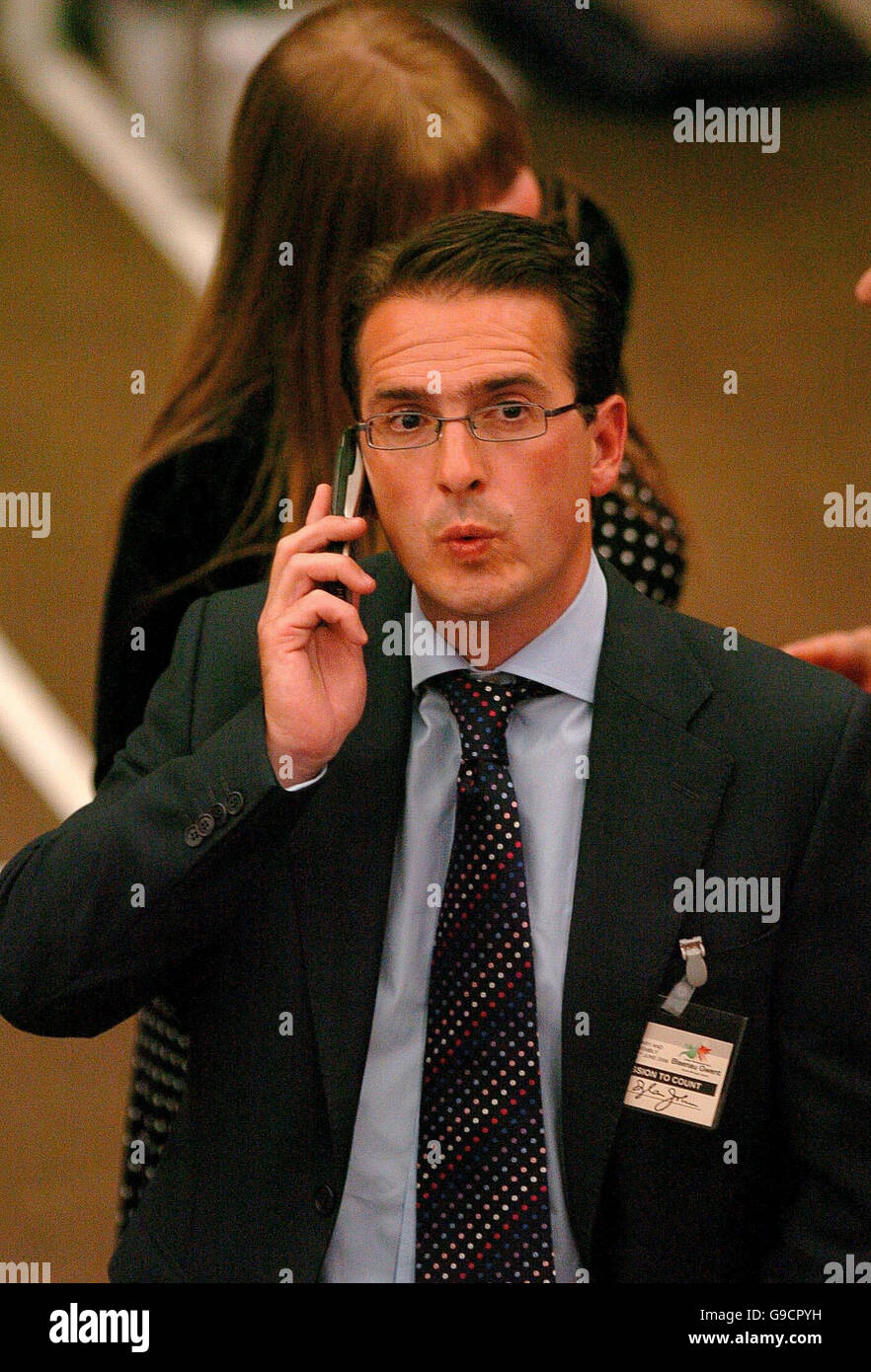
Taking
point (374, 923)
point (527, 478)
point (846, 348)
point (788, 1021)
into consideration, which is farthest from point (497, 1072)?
point (846, 348)

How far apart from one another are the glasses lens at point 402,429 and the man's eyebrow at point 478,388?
23mm

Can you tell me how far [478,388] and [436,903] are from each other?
2.31 feet

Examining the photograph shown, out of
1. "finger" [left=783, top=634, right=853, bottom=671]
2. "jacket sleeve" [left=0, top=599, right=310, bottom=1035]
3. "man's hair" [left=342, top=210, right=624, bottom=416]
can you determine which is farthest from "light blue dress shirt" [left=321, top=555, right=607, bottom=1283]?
"finger" [left=783, top=634, right=853, bottom=671]

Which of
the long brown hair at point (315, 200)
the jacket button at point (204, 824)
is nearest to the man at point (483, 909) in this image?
the jacket button at point (204, 824)

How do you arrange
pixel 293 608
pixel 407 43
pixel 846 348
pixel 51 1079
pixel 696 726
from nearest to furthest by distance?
pixel 293 608, pixel 696 726, pixel 407 43, pixel 846 348, pixel 51 1079

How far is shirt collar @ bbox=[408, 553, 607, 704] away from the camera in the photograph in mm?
2201

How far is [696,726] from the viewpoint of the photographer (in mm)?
2205

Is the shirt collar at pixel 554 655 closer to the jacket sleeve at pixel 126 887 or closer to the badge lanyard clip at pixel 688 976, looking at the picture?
the jacket sleeve at pixel 126 887

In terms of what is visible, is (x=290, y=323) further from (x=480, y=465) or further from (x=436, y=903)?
(x=436, y=903)

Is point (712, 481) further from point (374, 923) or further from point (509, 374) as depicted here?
point (374, 923)

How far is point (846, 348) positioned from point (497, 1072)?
1.68 m

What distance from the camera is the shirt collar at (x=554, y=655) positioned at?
220cm

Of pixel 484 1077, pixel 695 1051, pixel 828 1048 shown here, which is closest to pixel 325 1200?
pixel 484 1077

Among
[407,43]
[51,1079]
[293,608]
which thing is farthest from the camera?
[51,1079]
